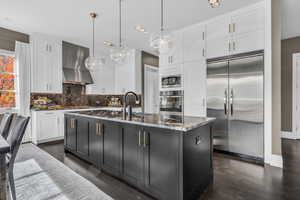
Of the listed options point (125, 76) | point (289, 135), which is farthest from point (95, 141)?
point (289, 135)

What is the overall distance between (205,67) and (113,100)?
4085mm

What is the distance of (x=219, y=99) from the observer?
11.2 ft

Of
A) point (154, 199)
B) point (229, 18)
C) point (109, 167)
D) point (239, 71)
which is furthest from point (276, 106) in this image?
point (109, 167)

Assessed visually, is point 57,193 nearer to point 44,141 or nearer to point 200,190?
point 200,190

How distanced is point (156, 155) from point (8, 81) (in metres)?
4.59

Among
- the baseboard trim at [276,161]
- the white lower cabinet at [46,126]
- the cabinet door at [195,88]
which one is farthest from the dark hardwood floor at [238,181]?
the white lower cabinet at [46,126]

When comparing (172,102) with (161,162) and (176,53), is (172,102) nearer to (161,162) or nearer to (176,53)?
(176,53)

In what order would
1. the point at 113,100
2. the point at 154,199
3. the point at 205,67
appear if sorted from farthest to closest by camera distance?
the point at 113,100, the point at 205,67, the point at 154,199

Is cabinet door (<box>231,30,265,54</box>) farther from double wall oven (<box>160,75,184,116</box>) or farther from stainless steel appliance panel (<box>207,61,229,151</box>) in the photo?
double wall oven (<box>160,75,184,116</box>)

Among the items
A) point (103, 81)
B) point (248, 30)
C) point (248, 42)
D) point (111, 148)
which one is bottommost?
point (111, 148)

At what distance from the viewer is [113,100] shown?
21.3ft

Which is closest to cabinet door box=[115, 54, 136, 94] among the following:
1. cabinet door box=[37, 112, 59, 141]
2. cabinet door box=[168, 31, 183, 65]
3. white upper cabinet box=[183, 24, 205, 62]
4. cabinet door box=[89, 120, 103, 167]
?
cabinet door box=[168, 31, 183, 65]

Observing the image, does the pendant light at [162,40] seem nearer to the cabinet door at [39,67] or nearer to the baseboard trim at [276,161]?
the baseboard trim at [276,161]

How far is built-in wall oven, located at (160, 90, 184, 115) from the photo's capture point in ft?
13.4
